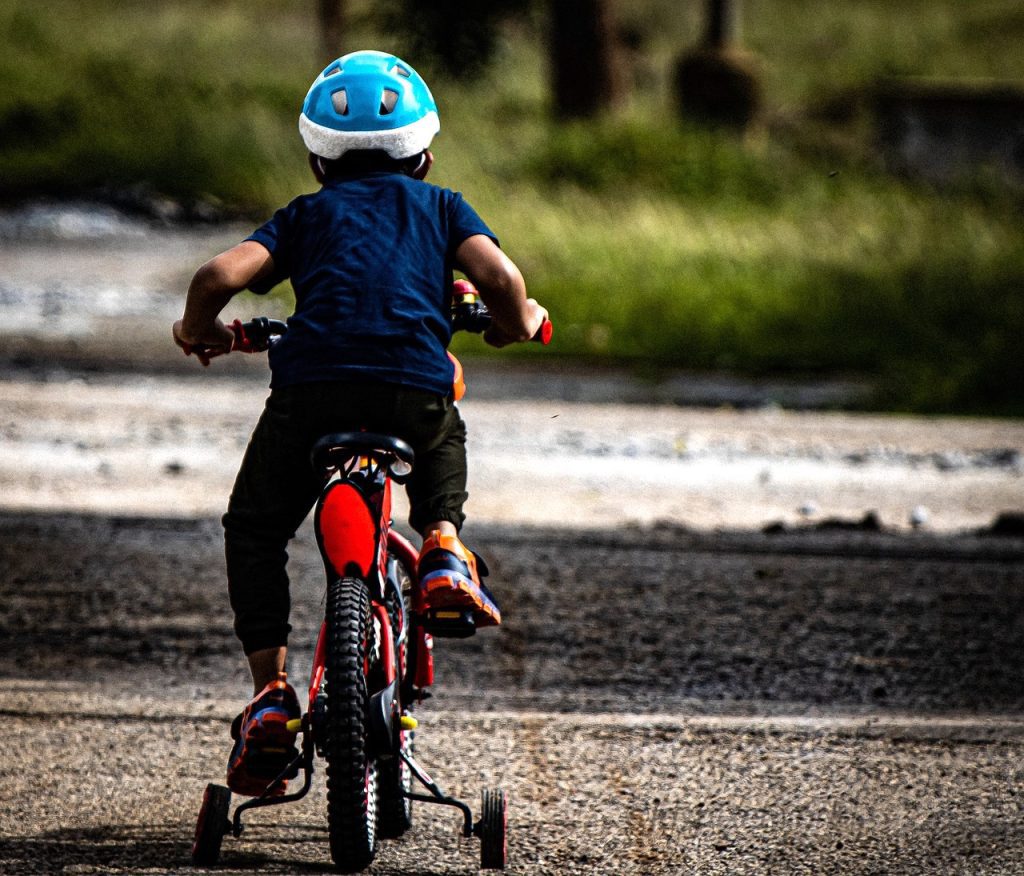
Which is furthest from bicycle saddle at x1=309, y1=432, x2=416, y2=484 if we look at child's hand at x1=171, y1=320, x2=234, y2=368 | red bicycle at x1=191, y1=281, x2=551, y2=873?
child's hand at x1=171, y1=320, x2=234, y2=368

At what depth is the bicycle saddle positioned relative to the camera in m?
3.45

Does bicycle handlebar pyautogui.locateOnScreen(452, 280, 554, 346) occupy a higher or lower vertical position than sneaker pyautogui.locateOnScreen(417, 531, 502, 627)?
higher

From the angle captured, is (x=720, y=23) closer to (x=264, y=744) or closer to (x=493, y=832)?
(x=493, y=832)

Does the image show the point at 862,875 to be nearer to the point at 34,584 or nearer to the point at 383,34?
the point at 34,584

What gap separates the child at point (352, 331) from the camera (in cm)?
353

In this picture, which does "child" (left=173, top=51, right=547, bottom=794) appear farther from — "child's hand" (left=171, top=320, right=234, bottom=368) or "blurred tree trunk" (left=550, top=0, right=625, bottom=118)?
"blurred tree trunk" (left=550, top=0, right=625, bottom=118)

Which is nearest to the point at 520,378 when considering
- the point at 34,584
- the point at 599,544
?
the point at 599,544

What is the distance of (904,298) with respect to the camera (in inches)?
526

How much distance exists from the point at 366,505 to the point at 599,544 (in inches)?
136

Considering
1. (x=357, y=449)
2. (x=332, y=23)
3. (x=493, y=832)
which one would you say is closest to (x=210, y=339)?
(x=357, y=449)

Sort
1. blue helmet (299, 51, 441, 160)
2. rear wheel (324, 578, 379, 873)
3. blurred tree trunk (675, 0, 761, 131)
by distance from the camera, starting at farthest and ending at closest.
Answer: blurred tree trunk (675, 0, 761, 131) < blue helmet (299, 51, 441, 160) < rear wheel (324, 578, 379, 873)

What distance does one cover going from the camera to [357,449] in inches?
137

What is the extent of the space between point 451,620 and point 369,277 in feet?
2.45

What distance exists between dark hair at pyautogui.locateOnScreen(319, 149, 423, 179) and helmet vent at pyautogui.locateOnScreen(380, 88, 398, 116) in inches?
3.5
